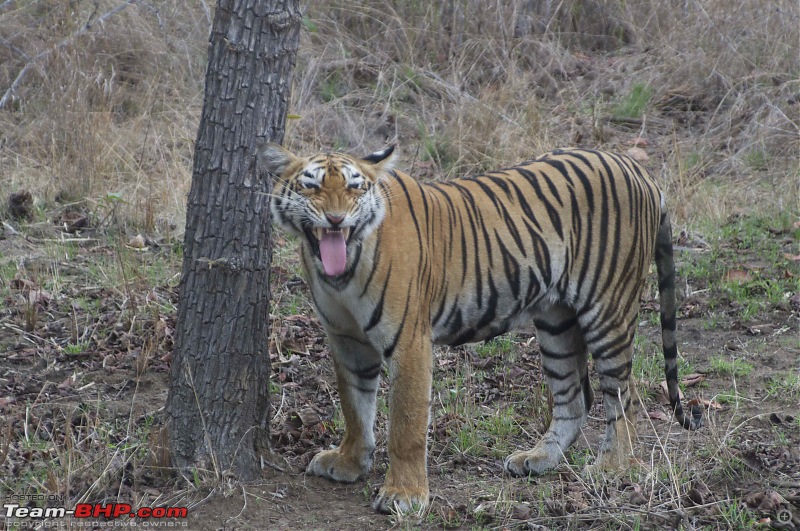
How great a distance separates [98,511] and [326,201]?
1663 millimetres

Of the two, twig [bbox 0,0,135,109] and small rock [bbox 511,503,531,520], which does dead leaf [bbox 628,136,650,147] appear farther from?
small rock [bbox 511,503,531,520]

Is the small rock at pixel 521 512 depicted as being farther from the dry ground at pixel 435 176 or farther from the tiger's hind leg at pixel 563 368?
the tiger's hind leg at pixel 563 368

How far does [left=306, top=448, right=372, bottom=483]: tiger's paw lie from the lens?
4469mm

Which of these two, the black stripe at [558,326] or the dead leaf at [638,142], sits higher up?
the dead leaf at [638,142]

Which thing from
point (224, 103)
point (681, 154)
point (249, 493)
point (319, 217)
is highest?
point (681, 154)

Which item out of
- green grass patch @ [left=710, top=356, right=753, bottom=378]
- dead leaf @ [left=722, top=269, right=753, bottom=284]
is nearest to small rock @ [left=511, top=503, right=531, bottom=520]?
green grass patch @ [left=710, top=356, right=753, bottom=378]

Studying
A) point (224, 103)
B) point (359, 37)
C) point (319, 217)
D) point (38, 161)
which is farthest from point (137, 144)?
point (319, 217)

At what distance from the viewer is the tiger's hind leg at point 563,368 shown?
191 inches

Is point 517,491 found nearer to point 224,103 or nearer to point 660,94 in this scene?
point 224,103

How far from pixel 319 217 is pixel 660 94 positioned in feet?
24.4

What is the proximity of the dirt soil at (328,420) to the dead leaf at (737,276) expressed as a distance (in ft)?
0.84

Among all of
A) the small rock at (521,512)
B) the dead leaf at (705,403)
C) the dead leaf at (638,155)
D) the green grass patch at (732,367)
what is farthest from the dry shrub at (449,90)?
the small rock at (521,512)

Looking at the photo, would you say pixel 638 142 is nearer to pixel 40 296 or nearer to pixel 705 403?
pixel 705 403

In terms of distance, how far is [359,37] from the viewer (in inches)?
435
